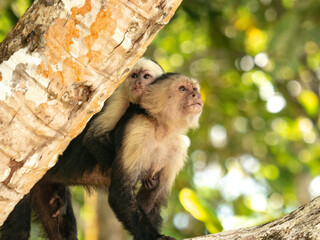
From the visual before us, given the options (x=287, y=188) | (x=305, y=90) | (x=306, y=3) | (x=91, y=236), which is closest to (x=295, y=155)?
(x=287, y=188)

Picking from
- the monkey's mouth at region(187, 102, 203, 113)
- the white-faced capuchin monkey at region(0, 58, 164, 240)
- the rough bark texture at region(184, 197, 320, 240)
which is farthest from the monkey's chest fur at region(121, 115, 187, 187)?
the rough bark texture at region(184, 197, 320, 240)

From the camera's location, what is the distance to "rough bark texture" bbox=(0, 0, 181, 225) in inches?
81.8

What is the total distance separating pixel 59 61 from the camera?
6.90 ft

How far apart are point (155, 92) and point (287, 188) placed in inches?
188

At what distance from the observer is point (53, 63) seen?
2.10 metres

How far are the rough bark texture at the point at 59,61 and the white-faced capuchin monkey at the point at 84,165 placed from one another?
5.33 ft

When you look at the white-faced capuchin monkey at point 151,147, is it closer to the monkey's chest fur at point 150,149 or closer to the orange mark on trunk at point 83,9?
the monkey's chest fur at point 150,149

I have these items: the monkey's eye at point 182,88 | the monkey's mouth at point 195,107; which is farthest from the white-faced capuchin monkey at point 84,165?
the monkey's mouth at point 195,107

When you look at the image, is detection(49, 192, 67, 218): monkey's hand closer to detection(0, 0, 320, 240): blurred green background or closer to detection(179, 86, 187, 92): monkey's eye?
detection(179, 86, 187, 92): monkey's eye

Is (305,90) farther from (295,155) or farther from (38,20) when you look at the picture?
(38,20)

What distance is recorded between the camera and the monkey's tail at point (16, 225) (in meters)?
3.59

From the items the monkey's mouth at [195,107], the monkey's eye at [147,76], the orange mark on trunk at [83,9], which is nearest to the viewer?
the orange mark on trunk at [83,9]

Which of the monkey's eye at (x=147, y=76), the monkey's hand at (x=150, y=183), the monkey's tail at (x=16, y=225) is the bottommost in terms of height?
the monkey's tail at (x=16, y=225)

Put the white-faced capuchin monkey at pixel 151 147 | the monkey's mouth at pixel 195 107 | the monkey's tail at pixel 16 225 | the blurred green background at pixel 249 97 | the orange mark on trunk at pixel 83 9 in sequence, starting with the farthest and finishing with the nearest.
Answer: the blurred green background at pixel 249 97 < the monkey's mouth at pixel 195 107 < the white-faced capuchin monkey at pixel 151 147 < the monkey's tail at pixel 16 225 < the orange mark on trunk at pixel 83 9
